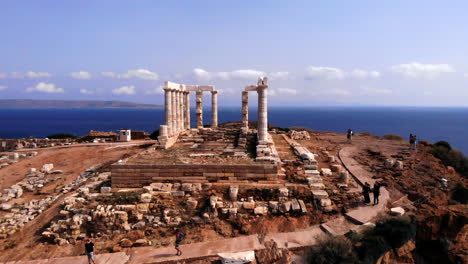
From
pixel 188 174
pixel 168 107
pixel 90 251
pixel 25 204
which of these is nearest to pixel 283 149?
pixel 188 174

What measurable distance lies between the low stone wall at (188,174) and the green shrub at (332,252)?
16.4ft

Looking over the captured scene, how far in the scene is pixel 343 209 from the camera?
12383 millimetres

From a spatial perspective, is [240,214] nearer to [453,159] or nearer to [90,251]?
[90,251]

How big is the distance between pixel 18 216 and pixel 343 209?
551 inches

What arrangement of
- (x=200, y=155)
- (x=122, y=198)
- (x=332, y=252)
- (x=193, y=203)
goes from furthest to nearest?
(x=200, y=155)
(x=122, y=198)
(x=193, y=203)
(x=332, y=252)

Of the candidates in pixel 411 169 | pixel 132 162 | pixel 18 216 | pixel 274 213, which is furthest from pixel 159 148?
pixel 411 169

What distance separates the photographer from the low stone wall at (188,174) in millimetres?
14438

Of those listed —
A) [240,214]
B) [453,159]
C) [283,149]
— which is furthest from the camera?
[453,159]

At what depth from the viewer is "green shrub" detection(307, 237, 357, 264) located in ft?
30.4

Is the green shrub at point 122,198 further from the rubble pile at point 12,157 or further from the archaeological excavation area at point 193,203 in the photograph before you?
the rubble pile at point 12,157

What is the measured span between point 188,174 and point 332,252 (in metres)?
7.46

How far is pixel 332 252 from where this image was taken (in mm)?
9312

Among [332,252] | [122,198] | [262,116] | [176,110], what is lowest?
[332,252]

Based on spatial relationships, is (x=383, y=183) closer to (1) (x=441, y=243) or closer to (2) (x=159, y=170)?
(1) (x=441, y=243)
